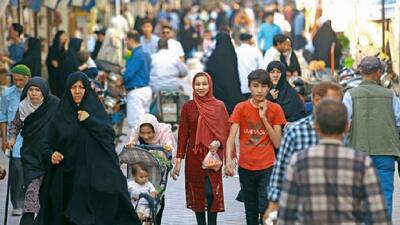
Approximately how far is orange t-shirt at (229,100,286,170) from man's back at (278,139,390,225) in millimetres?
4008

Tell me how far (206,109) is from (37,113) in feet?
4.96

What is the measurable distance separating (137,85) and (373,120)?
989cm

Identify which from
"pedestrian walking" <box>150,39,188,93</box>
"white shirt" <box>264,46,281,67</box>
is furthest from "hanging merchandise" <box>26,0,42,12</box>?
"white shirt" <box>264,46,281,67</box>

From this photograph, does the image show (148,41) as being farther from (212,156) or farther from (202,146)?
(212,156)

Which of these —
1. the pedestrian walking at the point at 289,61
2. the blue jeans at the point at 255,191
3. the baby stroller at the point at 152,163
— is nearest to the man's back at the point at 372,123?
the blue jeans at the point at 255,191

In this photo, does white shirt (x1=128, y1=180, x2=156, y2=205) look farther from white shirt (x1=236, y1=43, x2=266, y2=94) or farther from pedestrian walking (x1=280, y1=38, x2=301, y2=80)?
white shirt (x1=236, y1=43, x2=266, y2=94)

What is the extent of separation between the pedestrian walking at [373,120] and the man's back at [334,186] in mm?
3585

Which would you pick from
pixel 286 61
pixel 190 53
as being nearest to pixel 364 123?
pixel 286 61

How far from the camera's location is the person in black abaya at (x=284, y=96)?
1266 centimetres

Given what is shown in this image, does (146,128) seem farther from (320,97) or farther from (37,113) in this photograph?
(320,97)

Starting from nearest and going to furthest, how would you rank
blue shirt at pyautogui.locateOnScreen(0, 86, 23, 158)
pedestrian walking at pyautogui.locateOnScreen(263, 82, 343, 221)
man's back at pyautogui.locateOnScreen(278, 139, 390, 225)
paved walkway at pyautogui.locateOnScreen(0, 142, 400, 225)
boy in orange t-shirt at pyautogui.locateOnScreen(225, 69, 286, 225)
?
man's back at pyautogui.locateOnScreen(278, 139, 390, 225), pedestrian walking at pyautogui.locateOnScreen(263, 82, 343, 221), boy in orange t-shirt at pyautogui.locateOnScreen(225, 69, 286, 225), paved walkway at pyautogui.locateOnScreen(0, 142, 400, 225), blue shirt at pyautogui.locateOnScreen(0, 86, 23, 158)

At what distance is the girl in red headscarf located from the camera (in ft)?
37.6

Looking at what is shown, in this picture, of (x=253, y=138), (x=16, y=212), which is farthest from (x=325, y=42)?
(x=253, y=138)

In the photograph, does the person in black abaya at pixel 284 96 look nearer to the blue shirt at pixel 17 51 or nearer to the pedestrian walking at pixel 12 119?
the pedestrian walking at pixel 12 119
